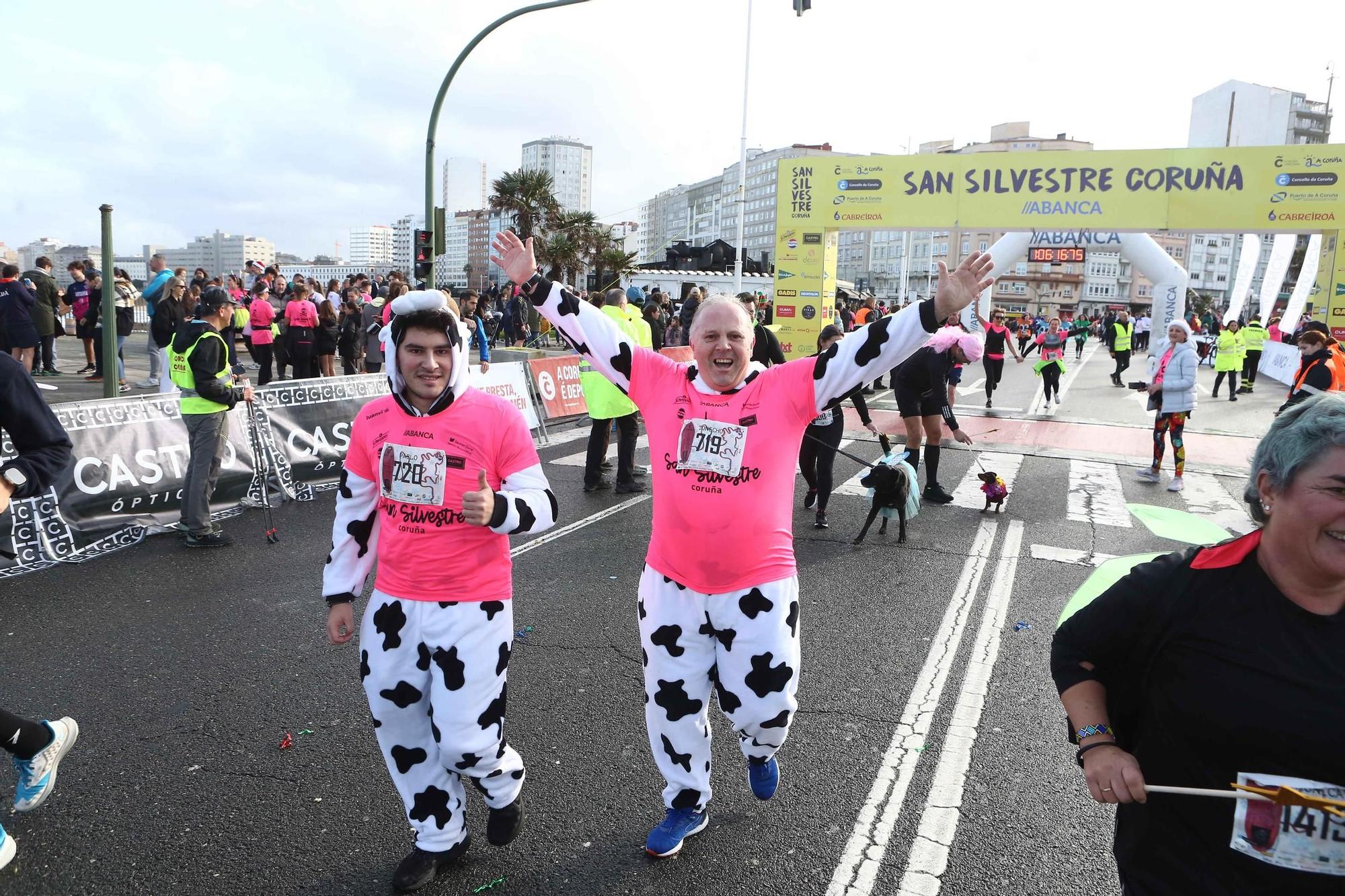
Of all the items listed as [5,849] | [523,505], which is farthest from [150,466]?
[523,505]

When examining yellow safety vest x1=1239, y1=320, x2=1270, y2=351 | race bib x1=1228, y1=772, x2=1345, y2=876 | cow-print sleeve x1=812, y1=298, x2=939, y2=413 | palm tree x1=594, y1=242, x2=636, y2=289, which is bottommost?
race bib x1=1228, y1=772, x2=1345, y2=876

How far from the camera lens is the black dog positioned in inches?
283

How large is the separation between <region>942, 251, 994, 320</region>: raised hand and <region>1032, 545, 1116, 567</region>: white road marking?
4.83m

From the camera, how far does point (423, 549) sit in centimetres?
279

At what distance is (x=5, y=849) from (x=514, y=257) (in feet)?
9.23

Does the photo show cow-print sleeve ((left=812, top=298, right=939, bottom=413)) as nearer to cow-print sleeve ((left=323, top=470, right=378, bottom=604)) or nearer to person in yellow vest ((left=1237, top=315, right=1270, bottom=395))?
cow-print sleeve ((left=323, top=470, right=378, bottom=604))

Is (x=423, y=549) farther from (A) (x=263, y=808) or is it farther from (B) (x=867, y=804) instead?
(B) (x=867, y=804)

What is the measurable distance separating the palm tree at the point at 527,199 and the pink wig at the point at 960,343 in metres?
36.2

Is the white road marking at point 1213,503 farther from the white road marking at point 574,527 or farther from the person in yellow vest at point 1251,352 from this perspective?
the person in yellow vest at point 1251,352

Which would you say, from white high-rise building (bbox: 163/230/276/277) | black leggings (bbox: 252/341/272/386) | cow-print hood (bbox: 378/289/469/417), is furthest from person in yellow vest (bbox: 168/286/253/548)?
white high-rise building (bbox: 163/230/276/277)

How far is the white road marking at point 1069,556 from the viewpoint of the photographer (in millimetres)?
6953

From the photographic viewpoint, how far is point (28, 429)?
299 centimetres

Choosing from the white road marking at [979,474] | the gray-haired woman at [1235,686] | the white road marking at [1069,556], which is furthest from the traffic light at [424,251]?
the gray-haired woman at [1235,686]

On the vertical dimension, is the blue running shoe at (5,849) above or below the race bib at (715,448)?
below
